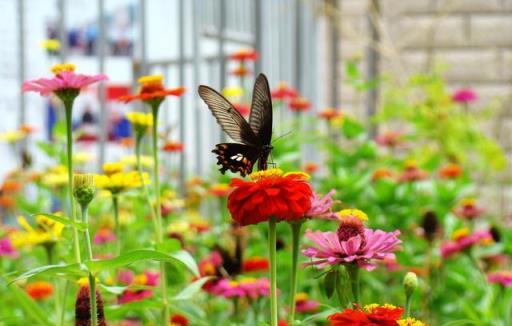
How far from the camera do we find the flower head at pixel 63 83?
2.32ft

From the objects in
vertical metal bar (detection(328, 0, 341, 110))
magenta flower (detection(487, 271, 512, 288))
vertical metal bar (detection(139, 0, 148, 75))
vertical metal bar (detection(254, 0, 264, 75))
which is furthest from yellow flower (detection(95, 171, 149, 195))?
vertical metal bar (detection(328, 0, 341, 110))

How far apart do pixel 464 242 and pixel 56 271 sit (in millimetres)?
904

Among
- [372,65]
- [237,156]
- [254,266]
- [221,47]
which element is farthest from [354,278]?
[372,65]

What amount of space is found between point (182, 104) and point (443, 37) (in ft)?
7.13

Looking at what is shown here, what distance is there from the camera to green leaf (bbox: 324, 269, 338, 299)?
2.11 feet

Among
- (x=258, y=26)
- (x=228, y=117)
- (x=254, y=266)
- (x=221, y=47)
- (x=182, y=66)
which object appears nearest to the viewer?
(x=228, y=117)

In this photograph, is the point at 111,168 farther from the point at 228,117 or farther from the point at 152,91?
the point at 228,117

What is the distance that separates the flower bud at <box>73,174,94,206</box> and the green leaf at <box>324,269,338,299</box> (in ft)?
0.56

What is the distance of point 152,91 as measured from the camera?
32.9 inches

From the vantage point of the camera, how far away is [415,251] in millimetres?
1700

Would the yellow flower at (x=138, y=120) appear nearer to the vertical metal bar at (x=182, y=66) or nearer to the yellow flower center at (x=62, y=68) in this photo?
the yellow flower center at (x=62, y=68)

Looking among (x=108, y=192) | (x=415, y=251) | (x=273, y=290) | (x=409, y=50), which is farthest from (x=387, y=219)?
(x=409, y=50)

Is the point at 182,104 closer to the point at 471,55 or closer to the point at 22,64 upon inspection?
the point at 22,64

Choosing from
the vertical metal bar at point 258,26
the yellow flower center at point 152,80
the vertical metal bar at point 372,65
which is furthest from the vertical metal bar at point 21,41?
the vertical metal bar at point 372,65
